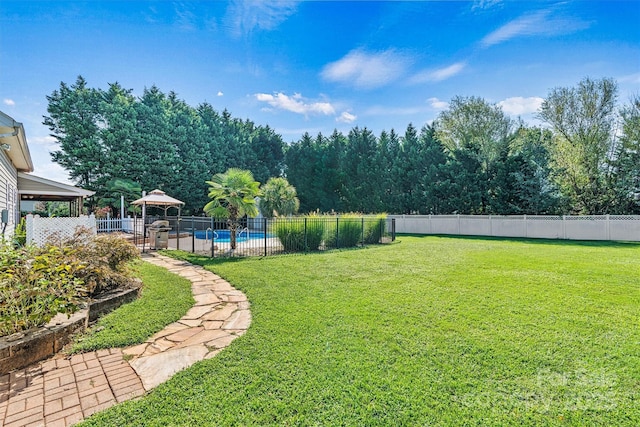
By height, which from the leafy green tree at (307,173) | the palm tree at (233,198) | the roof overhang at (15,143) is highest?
the leafy green tree at (307,173)

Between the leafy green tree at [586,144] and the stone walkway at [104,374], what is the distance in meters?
19.4

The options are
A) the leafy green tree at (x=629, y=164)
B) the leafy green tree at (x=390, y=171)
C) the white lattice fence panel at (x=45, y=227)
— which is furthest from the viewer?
the leafy green tree at (x=390, y=171)

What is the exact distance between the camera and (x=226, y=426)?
6.22 feet

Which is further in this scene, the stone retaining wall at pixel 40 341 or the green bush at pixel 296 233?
the green bush at pixel 296 233

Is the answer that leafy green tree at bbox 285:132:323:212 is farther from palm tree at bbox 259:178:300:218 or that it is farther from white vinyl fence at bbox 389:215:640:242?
white vinyl fence at bbox 389:215:640:242

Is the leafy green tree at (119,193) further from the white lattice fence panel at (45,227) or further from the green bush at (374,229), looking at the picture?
the green bush at (374,229)

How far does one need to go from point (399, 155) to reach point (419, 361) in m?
21.1

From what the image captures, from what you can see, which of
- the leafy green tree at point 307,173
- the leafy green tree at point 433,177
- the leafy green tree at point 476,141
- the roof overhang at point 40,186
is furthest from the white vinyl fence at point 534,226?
the roof overhang at point 40,186

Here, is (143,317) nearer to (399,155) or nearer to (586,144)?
(399,155)

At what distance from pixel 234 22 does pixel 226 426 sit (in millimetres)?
10119

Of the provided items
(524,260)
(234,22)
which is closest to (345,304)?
(524,260)

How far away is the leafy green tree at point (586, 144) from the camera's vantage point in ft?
52.4

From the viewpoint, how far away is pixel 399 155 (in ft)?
73.7

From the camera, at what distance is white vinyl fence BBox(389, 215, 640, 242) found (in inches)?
516
